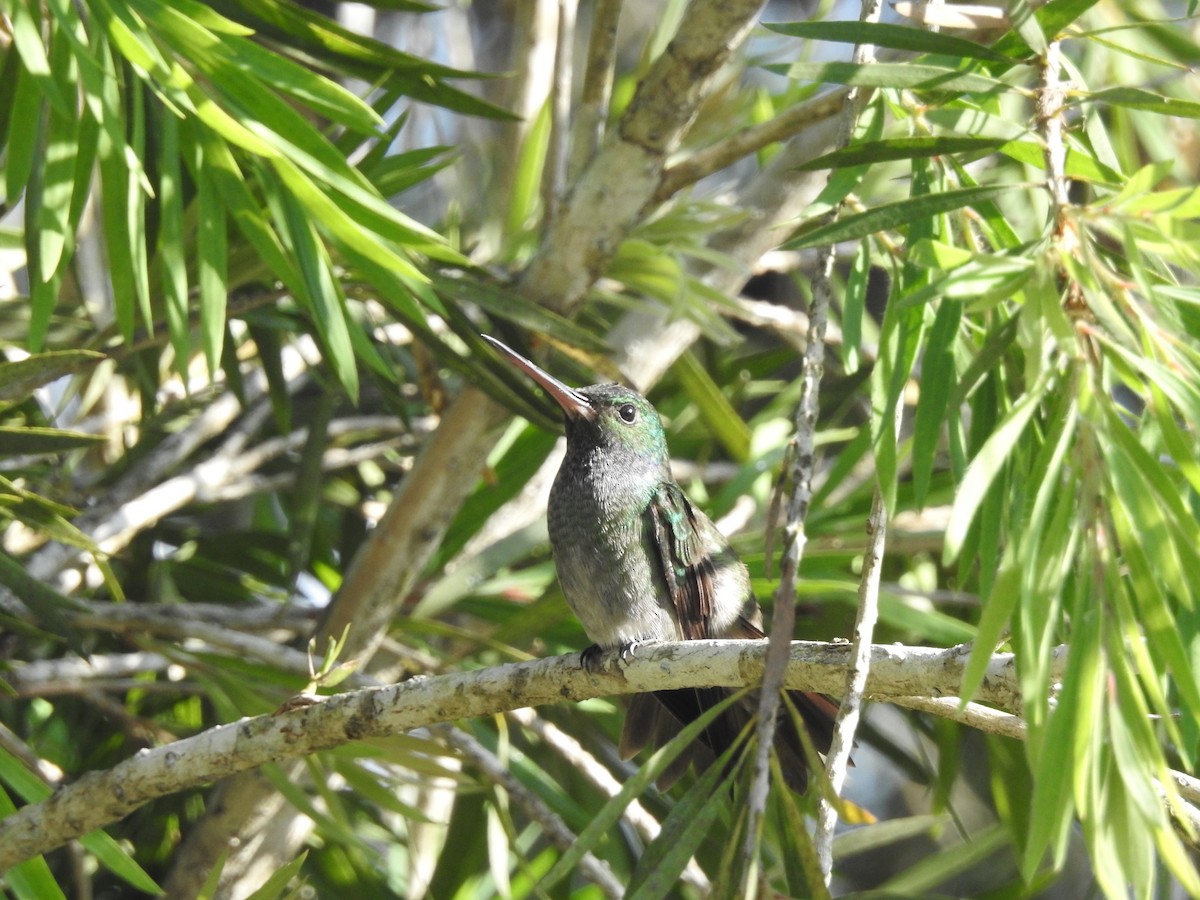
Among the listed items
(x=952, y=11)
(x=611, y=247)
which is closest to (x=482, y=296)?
(x=611, y=247)

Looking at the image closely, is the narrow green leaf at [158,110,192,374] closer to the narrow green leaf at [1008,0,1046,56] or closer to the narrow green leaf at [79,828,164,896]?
the narrow green leaf at [79,828,164,896]

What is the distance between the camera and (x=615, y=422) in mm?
3516

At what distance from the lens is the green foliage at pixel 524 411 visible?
137cm

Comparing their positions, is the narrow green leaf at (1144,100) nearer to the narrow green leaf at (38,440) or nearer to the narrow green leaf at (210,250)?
the narrow green leaf at (210,250)

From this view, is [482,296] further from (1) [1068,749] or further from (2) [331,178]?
(1) [1068,749]

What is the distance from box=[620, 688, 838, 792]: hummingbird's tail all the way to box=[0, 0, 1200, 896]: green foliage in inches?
6.7

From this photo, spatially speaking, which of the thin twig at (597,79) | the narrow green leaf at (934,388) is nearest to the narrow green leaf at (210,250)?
the thin twig at (597,79)

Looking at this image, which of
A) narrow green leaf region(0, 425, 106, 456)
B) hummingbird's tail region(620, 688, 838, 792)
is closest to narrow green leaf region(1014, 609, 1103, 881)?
hummingbird's tail region(620, 688, 838, 792)

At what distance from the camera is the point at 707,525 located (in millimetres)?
3246

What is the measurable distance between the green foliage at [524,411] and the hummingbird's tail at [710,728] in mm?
171

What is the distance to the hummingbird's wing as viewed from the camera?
3.12 meters

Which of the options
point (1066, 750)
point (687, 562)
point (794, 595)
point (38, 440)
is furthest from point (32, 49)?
point (687, 562)

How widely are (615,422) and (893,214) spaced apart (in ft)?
6.09

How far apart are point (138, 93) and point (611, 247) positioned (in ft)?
3.49
